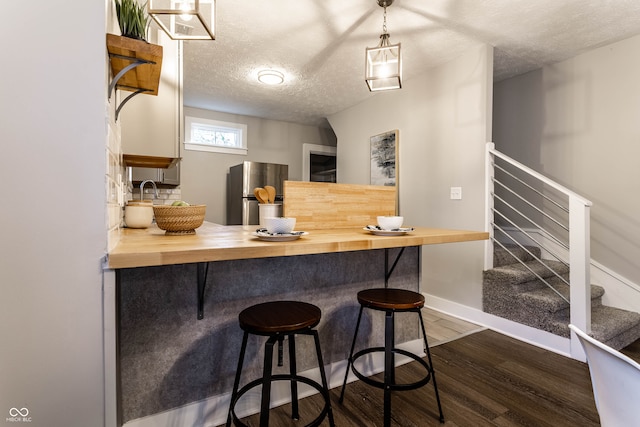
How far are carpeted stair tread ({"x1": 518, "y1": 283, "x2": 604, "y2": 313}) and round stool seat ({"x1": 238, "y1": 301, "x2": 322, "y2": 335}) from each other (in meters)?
2.10

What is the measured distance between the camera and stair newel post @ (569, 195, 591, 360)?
2.27 m

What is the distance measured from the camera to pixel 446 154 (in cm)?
330

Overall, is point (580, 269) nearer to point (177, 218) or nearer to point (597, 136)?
point (597, 136)

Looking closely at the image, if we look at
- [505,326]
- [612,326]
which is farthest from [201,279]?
[612,326]

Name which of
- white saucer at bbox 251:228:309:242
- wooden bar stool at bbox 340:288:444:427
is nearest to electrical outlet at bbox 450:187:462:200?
wooden bar stool at bbox 340:288:444:427

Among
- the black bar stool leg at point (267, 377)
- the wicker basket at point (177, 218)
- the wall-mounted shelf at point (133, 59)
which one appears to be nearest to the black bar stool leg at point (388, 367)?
the black bar stool leg at point (267, 377)

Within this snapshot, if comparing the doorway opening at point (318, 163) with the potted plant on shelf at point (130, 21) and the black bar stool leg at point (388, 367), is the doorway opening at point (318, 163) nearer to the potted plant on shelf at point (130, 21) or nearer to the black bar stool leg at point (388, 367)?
the black bar stool leg at point (388, 367)

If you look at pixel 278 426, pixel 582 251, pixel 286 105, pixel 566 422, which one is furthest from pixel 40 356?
pixel 286 105

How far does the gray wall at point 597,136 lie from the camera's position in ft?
9.04

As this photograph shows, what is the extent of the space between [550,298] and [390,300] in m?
1.80

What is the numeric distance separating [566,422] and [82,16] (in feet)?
8.42

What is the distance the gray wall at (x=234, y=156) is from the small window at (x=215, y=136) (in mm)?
74

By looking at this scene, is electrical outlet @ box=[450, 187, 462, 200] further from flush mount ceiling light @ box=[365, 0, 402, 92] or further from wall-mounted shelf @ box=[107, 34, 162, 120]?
wall-mounted shelf @ box=[107, 34, 162, 120]

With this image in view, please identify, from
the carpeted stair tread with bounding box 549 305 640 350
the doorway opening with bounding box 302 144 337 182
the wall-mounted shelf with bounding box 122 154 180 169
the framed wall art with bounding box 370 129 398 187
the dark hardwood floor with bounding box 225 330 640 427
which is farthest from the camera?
the doorway opening with bounding box 302 144 337 182
